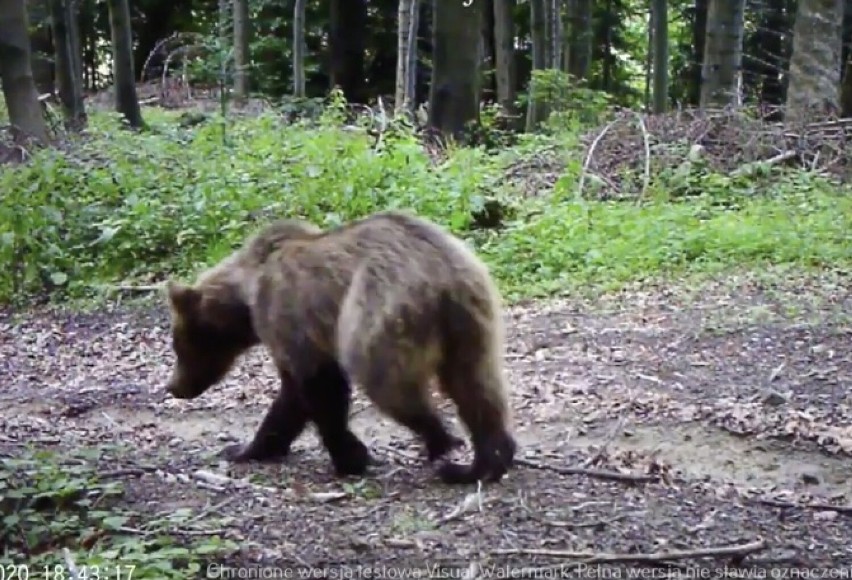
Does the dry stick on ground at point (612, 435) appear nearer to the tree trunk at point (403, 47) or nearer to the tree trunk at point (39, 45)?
the tree trunk at point (403, 47)

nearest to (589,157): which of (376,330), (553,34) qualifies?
(376,330)

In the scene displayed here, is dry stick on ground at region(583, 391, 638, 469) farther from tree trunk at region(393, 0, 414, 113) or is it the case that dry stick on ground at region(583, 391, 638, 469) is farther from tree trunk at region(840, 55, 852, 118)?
tree trunk at region(393, 0, 414, 113)

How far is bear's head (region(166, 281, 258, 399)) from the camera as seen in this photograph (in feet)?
20.5

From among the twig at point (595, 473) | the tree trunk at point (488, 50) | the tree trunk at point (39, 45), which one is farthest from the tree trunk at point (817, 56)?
the tree trunk at point (488, 50)

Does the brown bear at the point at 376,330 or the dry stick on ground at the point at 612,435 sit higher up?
the brown bear at the point at 376,330

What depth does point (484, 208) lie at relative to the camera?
12055 millimetres

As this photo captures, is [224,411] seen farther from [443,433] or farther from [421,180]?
[421,180]

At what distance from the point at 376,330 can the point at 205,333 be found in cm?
153

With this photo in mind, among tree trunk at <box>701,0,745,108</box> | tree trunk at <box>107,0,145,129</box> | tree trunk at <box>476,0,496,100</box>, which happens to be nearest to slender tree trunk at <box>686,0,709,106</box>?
tree trunk at <box>476,0,496,100</box>

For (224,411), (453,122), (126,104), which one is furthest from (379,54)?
(224,411)

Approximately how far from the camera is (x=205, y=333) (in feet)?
21.2

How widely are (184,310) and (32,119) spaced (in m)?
8.41

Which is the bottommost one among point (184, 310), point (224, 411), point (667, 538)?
point (224, 411)

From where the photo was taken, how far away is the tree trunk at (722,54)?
16.6 meters
